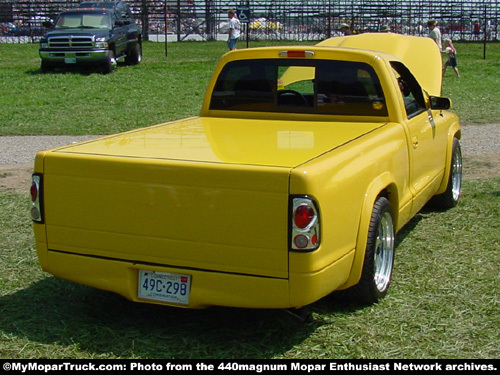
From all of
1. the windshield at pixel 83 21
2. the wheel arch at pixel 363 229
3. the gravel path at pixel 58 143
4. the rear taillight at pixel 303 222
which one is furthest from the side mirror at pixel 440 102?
the windshield at pixel 83 21

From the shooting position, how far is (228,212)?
153 inches

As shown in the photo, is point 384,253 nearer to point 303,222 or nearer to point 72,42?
point 303,222

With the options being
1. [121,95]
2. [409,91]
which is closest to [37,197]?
[409,91]

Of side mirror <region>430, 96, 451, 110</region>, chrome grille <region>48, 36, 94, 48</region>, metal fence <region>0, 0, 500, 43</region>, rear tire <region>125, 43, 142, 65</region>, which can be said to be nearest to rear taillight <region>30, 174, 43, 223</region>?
side mirror <region>430, 96, 451, 110</region>

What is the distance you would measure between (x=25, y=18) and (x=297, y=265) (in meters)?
36.1

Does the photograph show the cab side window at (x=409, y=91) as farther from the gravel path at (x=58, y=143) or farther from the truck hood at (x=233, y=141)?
the gravel path at (x=58, y=143)

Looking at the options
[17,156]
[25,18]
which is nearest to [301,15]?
[25,18]

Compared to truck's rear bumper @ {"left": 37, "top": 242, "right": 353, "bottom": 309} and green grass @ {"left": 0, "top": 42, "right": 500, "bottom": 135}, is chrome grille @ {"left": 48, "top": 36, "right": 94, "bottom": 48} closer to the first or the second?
green grass @ {"left": 0, "top": 42, "right": 500, "bottom": 135}

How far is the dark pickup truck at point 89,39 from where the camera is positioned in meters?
19.7

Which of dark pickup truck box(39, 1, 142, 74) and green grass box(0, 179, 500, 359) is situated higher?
dark pickup truck box(39, 1, 142, 74)

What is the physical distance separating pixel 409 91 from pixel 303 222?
9.47 ft

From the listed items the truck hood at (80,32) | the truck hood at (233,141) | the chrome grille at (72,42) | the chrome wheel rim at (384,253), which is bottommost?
the chrome wheel rim at (384,253)

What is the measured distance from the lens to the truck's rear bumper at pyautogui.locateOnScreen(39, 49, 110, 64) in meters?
19.7
